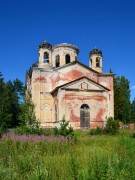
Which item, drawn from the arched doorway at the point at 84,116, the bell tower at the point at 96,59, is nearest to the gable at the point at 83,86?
the arched doorway at the point at 84,116

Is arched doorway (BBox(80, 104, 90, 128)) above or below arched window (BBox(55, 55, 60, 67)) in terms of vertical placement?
below

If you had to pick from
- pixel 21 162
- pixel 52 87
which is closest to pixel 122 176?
pixel 21 162

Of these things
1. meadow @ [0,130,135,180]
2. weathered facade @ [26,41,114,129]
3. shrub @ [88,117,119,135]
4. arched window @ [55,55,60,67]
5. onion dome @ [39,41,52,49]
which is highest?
onion dome @ [39,41,52,49]

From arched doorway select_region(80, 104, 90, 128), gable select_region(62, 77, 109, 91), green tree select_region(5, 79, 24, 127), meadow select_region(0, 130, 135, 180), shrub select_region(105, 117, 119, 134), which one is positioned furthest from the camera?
green tree select_region(5, 79, 24, 127)

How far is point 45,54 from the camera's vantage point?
1288 inches

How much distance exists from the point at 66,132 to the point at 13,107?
40573 mm

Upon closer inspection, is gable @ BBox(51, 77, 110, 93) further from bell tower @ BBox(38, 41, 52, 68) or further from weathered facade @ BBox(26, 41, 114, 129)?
bell tower @ BBox(38, 41, 52, 68)

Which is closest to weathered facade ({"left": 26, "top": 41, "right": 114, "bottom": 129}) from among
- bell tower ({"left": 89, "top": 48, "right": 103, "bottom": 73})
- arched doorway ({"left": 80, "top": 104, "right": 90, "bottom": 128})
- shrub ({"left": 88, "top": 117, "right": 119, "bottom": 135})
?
arched doorway ({"left": 80, "top": 104, "right": 90, "bottom": 128})

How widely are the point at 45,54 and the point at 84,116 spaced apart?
Answer: 9471 millimetres

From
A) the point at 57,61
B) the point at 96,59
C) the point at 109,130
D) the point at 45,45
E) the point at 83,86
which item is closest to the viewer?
the point at 109,130

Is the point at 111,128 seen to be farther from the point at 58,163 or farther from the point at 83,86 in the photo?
the point at 58,163

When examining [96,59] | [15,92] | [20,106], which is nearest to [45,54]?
[96,59]

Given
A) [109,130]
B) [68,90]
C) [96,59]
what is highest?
[96,59]

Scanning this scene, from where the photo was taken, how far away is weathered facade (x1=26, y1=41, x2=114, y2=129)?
92.2 ft
